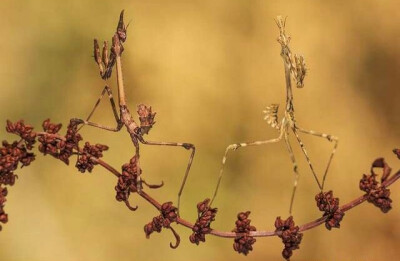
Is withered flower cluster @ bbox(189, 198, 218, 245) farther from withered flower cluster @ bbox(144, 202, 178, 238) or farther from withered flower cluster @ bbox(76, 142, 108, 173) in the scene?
withered flower cluster @ bbox(76, 142, 108, 173)

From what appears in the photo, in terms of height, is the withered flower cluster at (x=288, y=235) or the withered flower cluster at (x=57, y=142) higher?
the withered flower cluster at (x=57, y=142)

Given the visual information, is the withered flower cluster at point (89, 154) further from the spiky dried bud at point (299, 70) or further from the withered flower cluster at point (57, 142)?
the spiky dried bud at point (299, 70)

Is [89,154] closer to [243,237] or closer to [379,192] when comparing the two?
[243,237]

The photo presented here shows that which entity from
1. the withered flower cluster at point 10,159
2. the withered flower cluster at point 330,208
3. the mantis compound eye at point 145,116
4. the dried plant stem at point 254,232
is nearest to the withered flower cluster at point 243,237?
the dried plant stem at point 254,232

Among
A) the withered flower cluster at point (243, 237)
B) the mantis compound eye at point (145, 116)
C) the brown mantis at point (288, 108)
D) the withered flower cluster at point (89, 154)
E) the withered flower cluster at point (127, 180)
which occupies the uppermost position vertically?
the brown mantis at point (288, 108)

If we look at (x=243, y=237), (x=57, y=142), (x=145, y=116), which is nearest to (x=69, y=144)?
(x=57, y=142)

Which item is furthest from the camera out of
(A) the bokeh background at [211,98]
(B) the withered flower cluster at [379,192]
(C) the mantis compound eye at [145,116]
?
(A) the bokeh background at [211,98]
